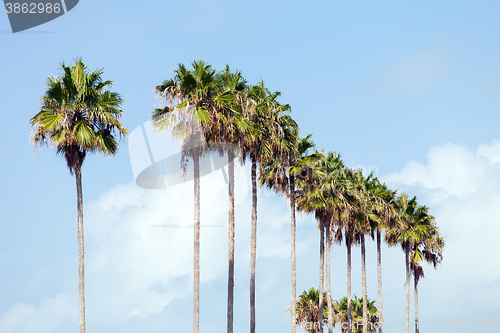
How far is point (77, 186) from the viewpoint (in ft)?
127

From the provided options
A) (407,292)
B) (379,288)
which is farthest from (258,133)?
(407,292)

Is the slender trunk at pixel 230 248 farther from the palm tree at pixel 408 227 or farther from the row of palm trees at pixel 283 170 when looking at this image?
the palm tree at pixel 408 227

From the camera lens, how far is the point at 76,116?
39.2 meters

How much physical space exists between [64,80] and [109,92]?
2.40 m

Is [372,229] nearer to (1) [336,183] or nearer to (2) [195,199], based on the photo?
(1) [336,183]

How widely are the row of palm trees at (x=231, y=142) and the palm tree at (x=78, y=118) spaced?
2.0 inches

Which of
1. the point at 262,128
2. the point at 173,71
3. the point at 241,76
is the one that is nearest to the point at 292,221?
the point at 262,128

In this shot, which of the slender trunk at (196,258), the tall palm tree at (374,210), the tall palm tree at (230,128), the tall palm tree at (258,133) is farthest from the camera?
the tall palm tree at (374,210)

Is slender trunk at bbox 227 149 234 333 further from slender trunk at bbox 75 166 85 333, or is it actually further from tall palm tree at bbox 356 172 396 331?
tall palm tree at bbox 356 172 396 331

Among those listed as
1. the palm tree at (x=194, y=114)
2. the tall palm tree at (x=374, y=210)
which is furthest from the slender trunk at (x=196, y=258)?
the tall palm tree at (x=374, y=210)

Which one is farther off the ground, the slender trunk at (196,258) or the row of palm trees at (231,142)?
the row of palm trees at (231,142)

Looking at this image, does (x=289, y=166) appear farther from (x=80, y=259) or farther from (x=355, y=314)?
(x=355, y=314)

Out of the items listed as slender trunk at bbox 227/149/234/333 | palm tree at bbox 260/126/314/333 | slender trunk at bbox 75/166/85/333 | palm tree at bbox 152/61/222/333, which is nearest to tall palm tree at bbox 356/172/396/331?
palm tree at bbox 260/126/314/333

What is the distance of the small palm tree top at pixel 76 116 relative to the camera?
126 feet
